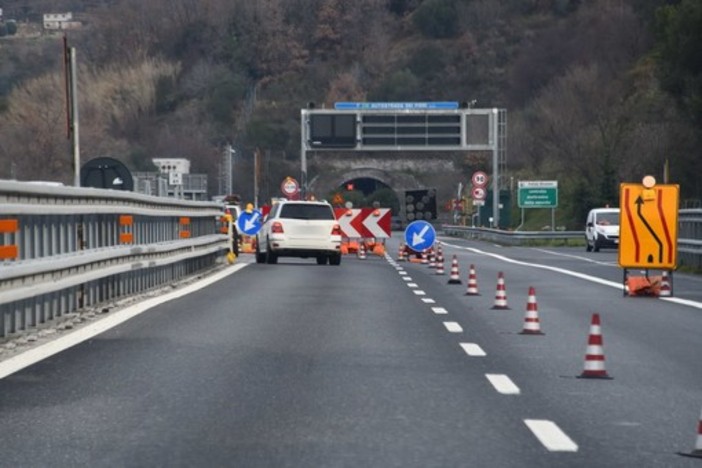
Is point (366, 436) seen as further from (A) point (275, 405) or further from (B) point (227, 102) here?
(B) point (227, 102)

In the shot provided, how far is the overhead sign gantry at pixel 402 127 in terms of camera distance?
93.9 meters

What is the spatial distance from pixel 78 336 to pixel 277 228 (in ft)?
74.7

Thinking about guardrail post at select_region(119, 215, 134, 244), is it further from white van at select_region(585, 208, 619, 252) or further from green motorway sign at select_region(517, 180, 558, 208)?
green motorway sign at select_region(517, 180, 558, 208)

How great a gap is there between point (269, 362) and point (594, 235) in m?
44.2

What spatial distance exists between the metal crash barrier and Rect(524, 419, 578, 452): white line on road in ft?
18.5

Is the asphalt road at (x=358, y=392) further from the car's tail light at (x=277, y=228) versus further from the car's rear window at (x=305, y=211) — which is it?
the car's rear window at (x=305, y=211)

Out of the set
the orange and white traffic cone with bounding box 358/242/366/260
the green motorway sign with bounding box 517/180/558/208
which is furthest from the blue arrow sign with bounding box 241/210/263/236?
the green motorway sign with bounding box 517/180/558/208

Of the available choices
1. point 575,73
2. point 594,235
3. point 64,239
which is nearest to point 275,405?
point 64,239

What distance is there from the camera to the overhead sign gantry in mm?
93938

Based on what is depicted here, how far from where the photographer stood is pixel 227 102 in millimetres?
179500

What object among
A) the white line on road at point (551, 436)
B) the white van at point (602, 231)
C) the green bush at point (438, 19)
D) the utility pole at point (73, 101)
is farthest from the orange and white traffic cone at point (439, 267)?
the green bush at point (438, 19)

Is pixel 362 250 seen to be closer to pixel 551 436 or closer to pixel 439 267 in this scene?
pixel 439 267

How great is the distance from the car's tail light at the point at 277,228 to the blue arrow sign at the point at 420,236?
11.0ft

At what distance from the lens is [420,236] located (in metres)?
40.5
